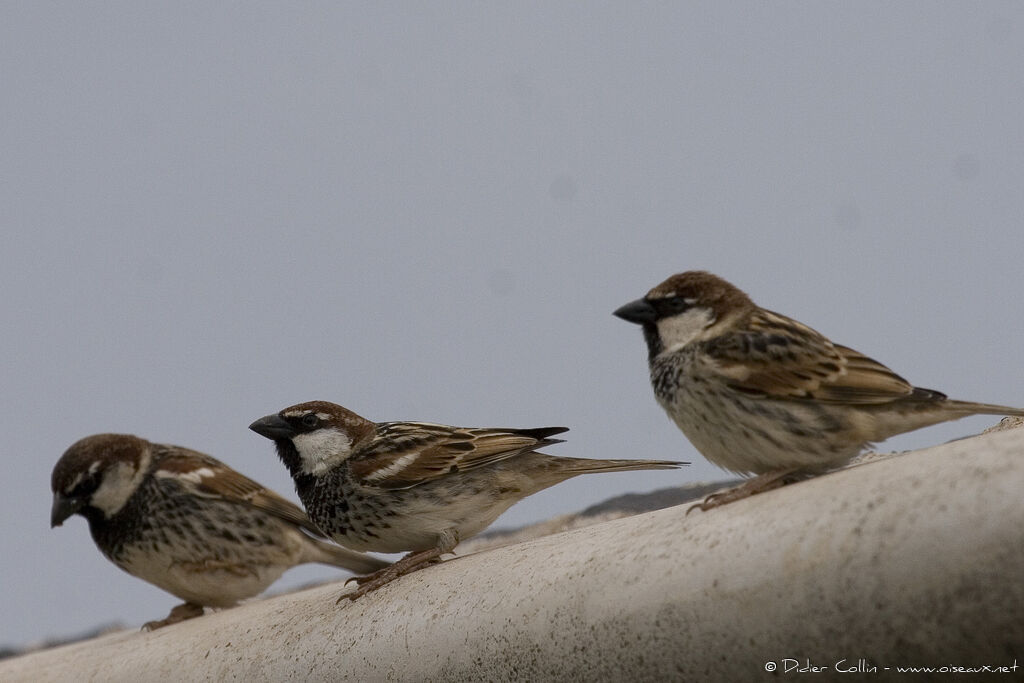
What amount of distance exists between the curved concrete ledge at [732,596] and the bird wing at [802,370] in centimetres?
26

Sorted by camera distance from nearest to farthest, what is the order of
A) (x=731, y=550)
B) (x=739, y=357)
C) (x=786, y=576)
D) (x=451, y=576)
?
(x=786, y=576) < (x=731, y=550) < (x=739, y=357) < (x=451, y=576)

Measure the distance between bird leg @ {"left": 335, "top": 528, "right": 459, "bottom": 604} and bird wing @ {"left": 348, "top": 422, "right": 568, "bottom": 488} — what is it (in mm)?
188

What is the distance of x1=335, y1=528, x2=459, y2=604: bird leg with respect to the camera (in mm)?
3258

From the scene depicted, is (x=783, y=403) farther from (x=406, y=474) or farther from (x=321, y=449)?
(x=321, y=449)

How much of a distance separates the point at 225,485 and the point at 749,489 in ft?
7.39

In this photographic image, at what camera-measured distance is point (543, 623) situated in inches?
101

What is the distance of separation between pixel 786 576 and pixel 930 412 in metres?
0.74

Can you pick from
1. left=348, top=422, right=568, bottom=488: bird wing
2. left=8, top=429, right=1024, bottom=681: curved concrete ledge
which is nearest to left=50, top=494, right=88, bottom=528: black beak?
left=8, top=429, right=1024, bottom=681: curved concrete ledge

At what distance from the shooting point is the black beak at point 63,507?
4.14 metres

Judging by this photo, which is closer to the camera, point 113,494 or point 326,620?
point 326,620

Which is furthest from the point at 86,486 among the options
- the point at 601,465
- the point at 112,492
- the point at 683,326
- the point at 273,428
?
the point at 683,326

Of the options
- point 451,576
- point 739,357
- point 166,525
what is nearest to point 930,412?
point 739,357

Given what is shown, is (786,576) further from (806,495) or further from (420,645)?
(420,645)

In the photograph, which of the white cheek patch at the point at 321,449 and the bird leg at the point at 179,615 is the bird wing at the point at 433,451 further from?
the bird leg at the point at 179,615
